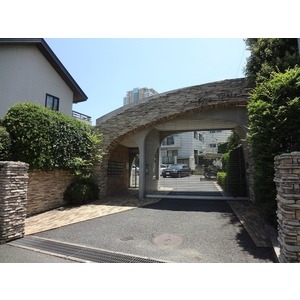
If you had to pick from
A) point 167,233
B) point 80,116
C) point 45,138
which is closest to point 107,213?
point 167,233

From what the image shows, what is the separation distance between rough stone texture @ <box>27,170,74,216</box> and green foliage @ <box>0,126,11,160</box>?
3.22 feet

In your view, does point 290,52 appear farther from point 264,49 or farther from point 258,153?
point 258,153

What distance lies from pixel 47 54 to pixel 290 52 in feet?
43.2

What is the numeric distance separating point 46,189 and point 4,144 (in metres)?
2.20

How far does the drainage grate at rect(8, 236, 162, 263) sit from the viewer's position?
428 cm

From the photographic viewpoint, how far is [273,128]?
5344mm

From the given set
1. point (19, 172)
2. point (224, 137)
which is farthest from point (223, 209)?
point (224, 137)

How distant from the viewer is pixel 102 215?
780 cm

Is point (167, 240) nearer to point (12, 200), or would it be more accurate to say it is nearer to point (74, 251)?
point (74, 251)

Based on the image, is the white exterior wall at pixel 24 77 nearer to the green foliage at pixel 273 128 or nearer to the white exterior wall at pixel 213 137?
the white exterior wall at pixel 213 137

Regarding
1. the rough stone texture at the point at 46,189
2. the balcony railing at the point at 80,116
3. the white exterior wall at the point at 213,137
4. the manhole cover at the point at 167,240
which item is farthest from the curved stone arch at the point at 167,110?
the balcony railing at the point at 80,116

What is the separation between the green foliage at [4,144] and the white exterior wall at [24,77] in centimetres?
581

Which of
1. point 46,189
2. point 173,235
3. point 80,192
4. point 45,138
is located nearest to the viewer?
point 173,235

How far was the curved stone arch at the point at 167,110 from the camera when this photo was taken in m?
9.65
